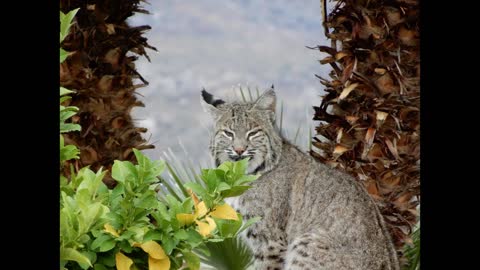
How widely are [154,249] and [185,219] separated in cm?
10

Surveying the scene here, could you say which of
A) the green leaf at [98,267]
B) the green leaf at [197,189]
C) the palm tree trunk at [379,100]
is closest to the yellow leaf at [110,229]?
the green leaf at [98,267]

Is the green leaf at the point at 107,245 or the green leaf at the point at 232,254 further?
the green leaf at the point at 232,254

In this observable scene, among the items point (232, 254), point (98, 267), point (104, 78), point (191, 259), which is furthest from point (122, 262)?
point (104, 78)

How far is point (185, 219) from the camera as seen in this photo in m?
1.63

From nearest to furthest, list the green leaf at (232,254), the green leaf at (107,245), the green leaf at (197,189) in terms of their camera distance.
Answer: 1. the green leaf at (107,245)
2. the green leaf at (197,189)
3. the green leaf at (232,254)

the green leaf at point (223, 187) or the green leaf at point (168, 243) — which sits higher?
the green leaf at point (223, 187)

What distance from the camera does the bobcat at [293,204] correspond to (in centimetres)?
330

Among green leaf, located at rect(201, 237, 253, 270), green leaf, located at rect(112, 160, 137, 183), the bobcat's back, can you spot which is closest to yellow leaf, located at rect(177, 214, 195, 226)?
green leaf, located at rect(112, 160, 137, 183)

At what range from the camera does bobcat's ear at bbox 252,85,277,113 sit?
355 centimetres

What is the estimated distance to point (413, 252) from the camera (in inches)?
147

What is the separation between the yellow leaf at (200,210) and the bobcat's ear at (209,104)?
1919 millimetres

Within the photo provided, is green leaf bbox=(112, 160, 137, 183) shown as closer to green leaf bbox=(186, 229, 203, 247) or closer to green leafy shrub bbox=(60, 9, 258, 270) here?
green leafy shrub bbox=(60, 9, 258, 270)

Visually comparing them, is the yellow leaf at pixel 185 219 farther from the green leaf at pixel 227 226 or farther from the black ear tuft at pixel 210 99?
the black ear tuft at pixel 210 99
